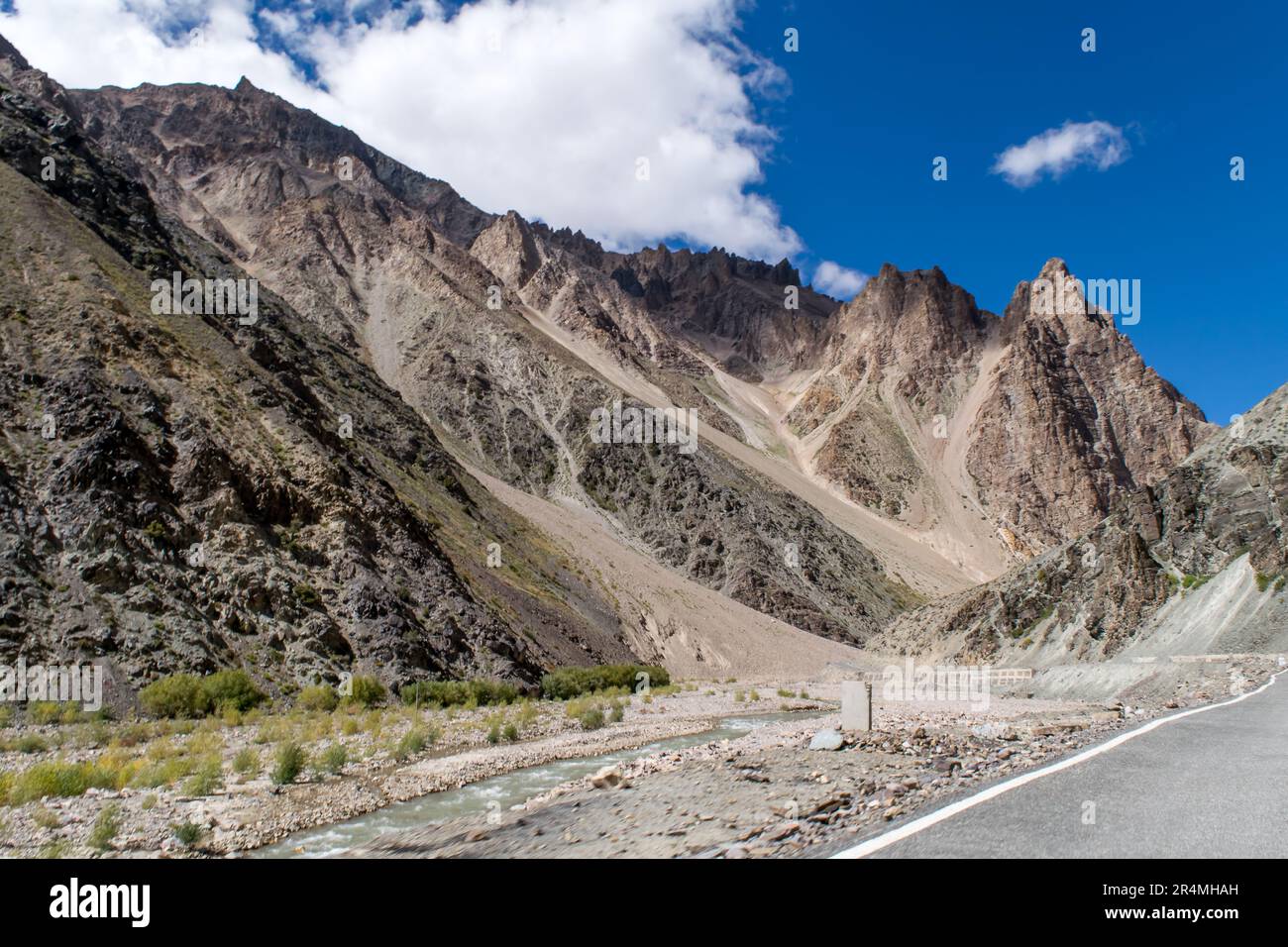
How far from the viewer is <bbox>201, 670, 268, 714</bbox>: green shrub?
20.8 m

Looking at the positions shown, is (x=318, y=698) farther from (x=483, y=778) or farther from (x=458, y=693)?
(x=483, y=778)

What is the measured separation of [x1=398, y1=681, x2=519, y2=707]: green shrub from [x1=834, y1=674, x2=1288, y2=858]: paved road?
22.0m

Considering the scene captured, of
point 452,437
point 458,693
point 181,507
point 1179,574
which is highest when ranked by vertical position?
point 452,437

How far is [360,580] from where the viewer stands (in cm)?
2948

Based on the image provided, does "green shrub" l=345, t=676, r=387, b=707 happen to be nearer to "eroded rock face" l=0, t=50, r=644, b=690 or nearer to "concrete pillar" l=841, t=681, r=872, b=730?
"eroded rock face" l=0, t=50, r=644, b=690

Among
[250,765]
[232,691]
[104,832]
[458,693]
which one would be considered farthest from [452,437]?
[104,832]

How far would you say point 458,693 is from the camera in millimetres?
27703

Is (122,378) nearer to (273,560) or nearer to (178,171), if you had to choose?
(273,560)

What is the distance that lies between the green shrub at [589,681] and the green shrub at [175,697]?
15456 mm

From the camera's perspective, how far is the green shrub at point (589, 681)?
34.1 meters

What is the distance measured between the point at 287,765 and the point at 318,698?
961 cm

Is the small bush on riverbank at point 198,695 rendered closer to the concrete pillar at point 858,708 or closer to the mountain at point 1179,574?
the concrete pillar at point 858,708

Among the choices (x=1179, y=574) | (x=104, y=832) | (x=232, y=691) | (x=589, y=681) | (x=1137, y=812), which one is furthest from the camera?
(x=589, y=681)

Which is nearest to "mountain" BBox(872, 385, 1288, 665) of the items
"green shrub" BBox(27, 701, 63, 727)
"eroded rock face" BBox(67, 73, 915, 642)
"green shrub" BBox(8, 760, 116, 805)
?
"eroded rock face" BBox(67, 73, 915, 642)
